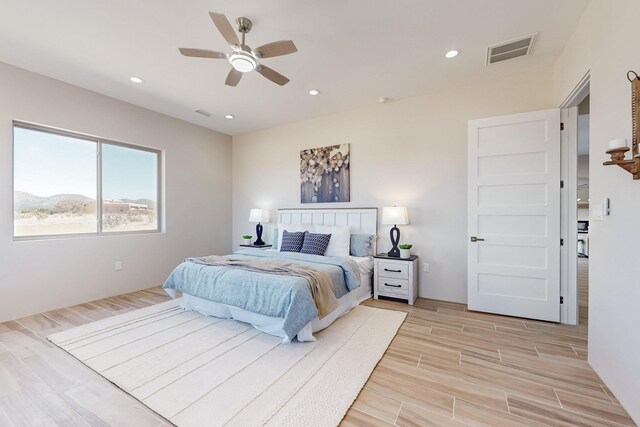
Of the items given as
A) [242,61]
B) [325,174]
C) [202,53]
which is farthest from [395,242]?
[202,53]

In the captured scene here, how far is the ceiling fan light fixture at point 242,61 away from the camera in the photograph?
2268 millimetres

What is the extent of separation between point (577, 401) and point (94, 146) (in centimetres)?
586

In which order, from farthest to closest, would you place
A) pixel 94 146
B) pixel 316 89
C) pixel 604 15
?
pixel 94 146 → pixel 316 89 → pixel 604 15

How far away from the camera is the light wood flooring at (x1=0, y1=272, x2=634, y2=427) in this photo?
5.41 ft

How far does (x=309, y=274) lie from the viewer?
272cm

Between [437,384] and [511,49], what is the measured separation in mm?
3269

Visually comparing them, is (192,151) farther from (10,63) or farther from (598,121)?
(598,121)

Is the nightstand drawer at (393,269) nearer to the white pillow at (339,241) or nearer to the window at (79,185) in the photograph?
the white pillow at (339,241)

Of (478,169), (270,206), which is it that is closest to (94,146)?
(270,206)

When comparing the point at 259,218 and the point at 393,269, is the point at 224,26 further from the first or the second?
the point at 259,218

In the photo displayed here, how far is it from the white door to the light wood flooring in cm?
38

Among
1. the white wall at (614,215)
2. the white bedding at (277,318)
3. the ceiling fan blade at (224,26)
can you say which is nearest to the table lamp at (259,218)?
the white bedding at (277,318)

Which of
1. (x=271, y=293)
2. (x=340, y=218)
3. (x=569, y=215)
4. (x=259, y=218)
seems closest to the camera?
(x=271, y=293)

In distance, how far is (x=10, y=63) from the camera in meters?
3.08
